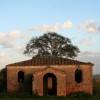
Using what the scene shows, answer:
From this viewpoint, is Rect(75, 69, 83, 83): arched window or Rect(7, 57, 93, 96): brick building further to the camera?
Rect(75, 69, 83, 83): arched window

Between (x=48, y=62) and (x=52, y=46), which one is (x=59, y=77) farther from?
(x=52, y=46)

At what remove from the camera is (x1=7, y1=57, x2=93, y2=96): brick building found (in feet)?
145

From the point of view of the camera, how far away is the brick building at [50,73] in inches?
1740

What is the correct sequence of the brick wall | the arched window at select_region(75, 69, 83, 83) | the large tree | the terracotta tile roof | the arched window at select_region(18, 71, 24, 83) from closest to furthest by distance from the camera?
the brick wall → the terracotta tile roof → the arched window at select_region(75, 69, 83, 83) → the arched window at select_region(18, 71, 24, 83) → the large tree

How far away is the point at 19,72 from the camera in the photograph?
46.8m

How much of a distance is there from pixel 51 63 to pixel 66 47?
30.0 m

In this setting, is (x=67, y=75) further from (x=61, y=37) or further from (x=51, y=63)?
(x=61, y=37)

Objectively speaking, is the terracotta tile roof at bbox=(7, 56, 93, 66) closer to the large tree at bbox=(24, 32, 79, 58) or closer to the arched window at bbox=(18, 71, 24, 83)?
the arched window at bbox=(18, 71, 24, 83)

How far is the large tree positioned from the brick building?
27.3 metres

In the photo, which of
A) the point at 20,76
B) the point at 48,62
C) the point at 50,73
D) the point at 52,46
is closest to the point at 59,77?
the point at 50,73

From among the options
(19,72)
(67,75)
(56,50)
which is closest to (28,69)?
(19,72)

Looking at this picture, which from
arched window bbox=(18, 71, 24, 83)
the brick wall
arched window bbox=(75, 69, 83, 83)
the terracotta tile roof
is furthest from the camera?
arched window bbox=(18, 71, 24, 83)

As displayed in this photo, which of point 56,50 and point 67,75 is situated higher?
point 56,50

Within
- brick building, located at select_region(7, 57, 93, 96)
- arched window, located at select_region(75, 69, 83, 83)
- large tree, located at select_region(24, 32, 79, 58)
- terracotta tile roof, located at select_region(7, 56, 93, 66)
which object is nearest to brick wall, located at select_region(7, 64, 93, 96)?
brick building, located at select_region(7, 57, 93, 96)
